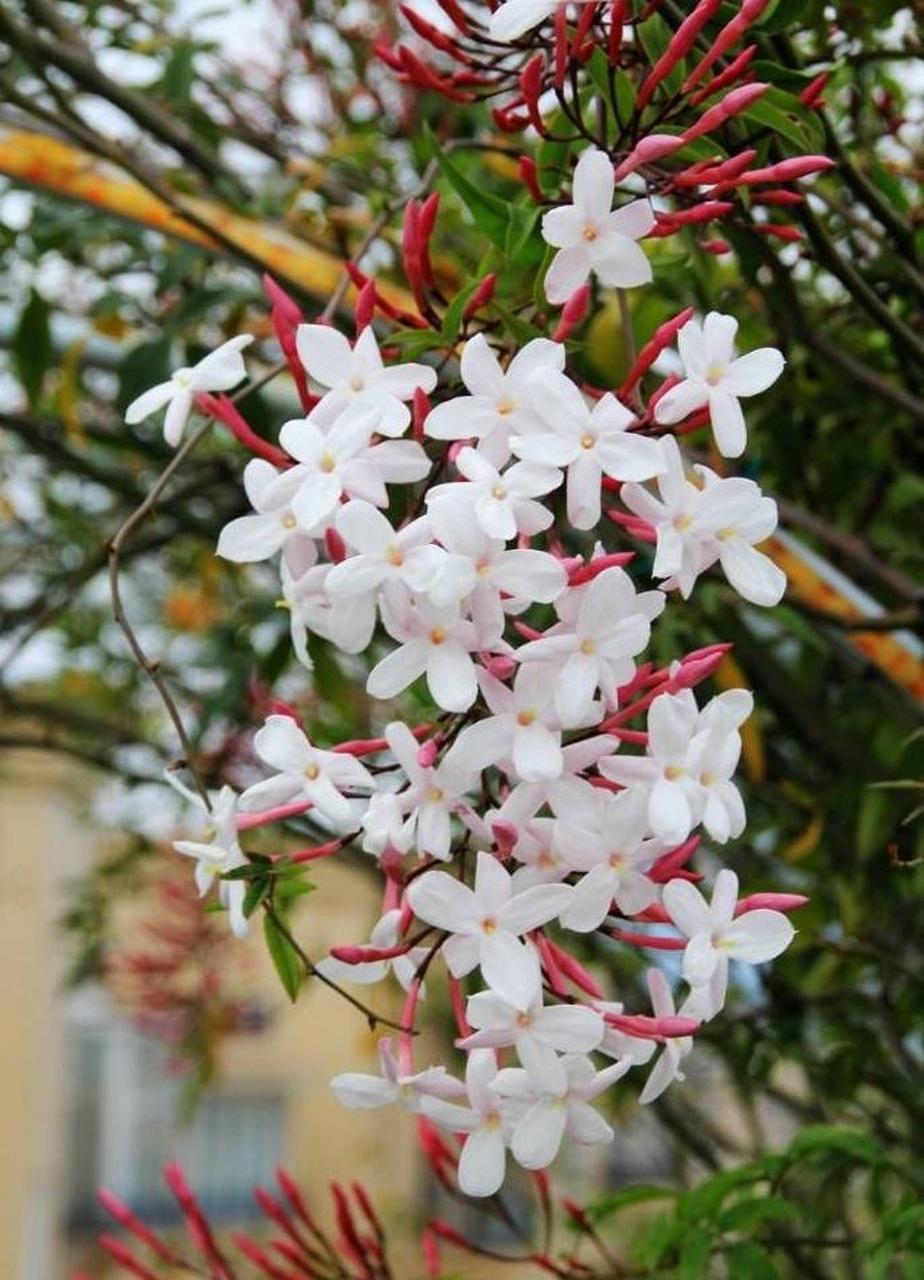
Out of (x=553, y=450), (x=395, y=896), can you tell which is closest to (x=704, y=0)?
(x=553, y=450)

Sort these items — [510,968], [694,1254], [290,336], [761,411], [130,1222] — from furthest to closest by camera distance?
1. [761,411]
2. [130,1222]
3. [694,1254]
4. [290,336]
5. [510,968]

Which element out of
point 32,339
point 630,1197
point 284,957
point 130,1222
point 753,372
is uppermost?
point 753,372

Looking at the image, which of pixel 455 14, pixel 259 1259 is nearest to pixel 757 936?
pixel 455 14

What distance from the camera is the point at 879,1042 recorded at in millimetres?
1125

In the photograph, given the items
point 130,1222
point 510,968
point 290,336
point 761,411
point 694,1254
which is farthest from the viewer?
point 761,411

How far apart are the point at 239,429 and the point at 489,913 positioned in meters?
0.19

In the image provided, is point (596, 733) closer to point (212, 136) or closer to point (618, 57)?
point (618, 57)

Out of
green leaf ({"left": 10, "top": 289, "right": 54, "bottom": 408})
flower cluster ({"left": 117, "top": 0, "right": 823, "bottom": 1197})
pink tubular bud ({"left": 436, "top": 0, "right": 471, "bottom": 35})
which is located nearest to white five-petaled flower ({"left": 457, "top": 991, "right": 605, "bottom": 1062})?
flower cluster ({"left": 117, "top": 0, "right": 823, "bottom": 1197})

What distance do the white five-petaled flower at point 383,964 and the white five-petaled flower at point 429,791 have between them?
0.09 feet

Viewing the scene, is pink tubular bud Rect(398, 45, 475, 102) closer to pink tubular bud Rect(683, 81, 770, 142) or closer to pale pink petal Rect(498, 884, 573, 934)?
pink tubular bud Rect(683, 81, 770, 142)

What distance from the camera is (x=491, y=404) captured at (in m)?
0.50

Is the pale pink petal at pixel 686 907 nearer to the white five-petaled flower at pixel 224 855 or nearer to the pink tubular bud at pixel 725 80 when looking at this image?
the white five-petaled flower at pixel 224 855

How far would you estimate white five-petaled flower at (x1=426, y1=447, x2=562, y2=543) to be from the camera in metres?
0.47

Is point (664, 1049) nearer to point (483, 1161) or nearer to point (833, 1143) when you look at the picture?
point (483, 1161)
